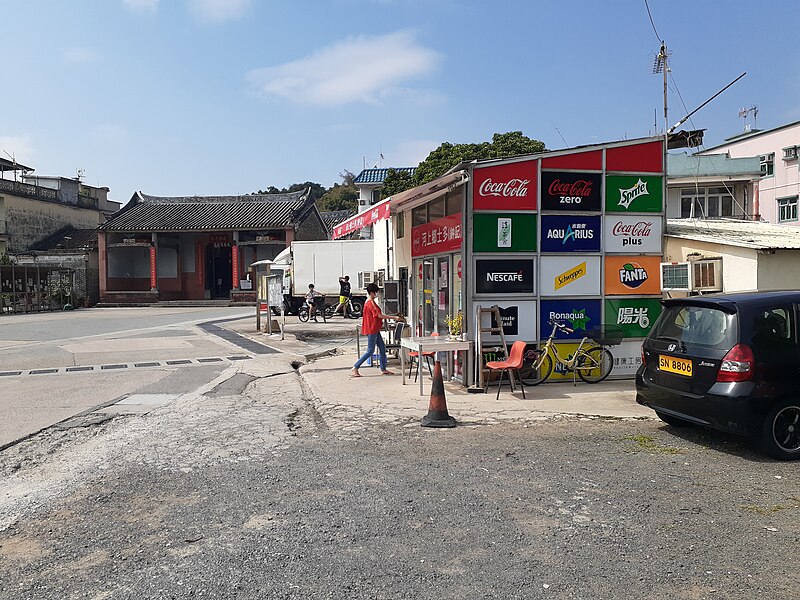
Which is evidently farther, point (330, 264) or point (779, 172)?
point (779, 172)

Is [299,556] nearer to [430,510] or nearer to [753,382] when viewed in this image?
[430,510]

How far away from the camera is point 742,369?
5.59 metres

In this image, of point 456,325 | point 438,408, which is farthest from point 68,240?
point 438,408

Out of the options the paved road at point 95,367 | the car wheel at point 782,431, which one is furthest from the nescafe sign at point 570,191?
the paved road at point 95,367

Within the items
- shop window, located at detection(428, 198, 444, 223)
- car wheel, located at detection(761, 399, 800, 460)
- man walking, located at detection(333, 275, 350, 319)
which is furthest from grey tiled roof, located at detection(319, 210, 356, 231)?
car wheel, located at detection(761, 399, 800, 460)

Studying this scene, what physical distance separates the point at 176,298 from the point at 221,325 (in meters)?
18.7

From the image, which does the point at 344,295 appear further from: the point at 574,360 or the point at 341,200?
the point at 341,200

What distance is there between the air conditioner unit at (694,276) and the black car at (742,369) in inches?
119

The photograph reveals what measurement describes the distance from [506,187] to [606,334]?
2.64 meters

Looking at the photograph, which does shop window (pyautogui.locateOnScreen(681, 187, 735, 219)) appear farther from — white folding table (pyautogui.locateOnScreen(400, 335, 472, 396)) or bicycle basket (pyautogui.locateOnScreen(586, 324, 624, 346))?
white folding table (pyautogui.locateOnScreen(400, 335, 472, 396))

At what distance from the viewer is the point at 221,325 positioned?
22359mm

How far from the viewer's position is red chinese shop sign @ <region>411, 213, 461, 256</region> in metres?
9.53

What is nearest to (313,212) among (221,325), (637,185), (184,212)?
(184,212)

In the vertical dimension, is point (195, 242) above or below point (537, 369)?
above
